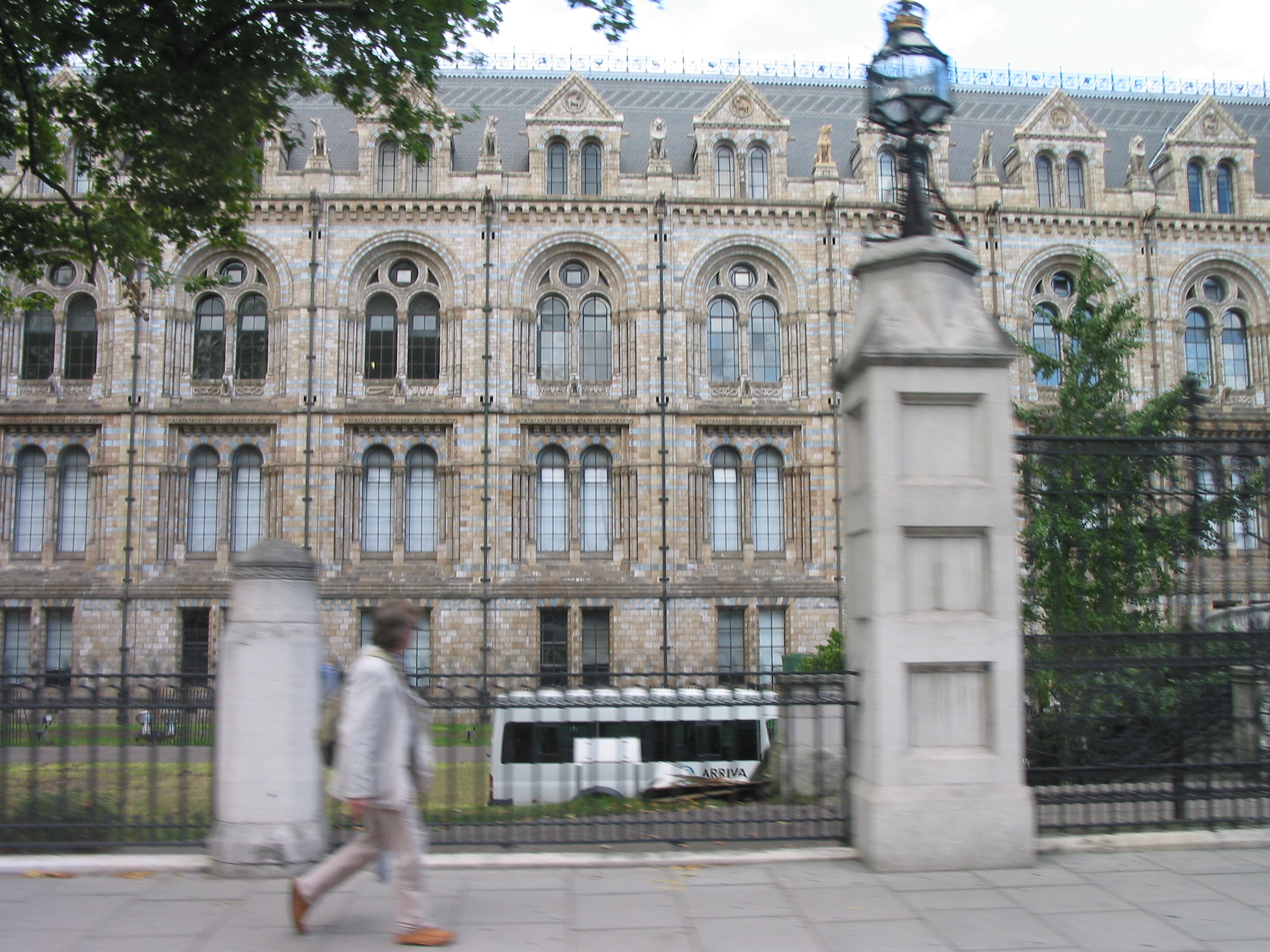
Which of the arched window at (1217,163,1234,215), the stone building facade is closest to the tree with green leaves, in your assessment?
the stone building facade

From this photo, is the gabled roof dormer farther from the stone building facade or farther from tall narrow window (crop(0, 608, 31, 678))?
tall narrow window (crop(0, 608, 31, 678))

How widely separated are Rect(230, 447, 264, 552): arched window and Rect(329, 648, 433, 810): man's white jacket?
24308 mm

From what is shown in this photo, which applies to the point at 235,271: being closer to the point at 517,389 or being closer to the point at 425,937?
the point at 517,389

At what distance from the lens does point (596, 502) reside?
2831 centimetres

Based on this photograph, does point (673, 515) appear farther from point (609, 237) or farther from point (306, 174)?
point (306, 174)

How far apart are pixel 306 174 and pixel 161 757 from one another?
78.4 ft

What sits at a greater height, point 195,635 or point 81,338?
point 81,338

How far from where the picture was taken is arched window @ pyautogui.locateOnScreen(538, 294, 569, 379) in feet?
94.4

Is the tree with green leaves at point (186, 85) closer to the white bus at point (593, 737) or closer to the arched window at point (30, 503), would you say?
the white bus at point (593, 737)

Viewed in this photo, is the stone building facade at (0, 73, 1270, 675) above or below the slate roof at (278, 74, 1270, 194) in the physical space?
below

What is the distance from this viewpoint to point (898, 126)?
700cm

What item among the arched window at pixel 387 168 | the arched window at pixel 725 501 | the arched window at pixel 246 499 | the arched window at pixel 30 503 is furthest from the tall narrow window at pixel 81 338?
the arched window at pixel 725 501

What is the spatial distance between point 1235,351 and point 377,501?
88.5 feet

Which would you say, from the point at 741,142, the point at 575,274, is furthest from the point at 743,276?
the point at 575,274
